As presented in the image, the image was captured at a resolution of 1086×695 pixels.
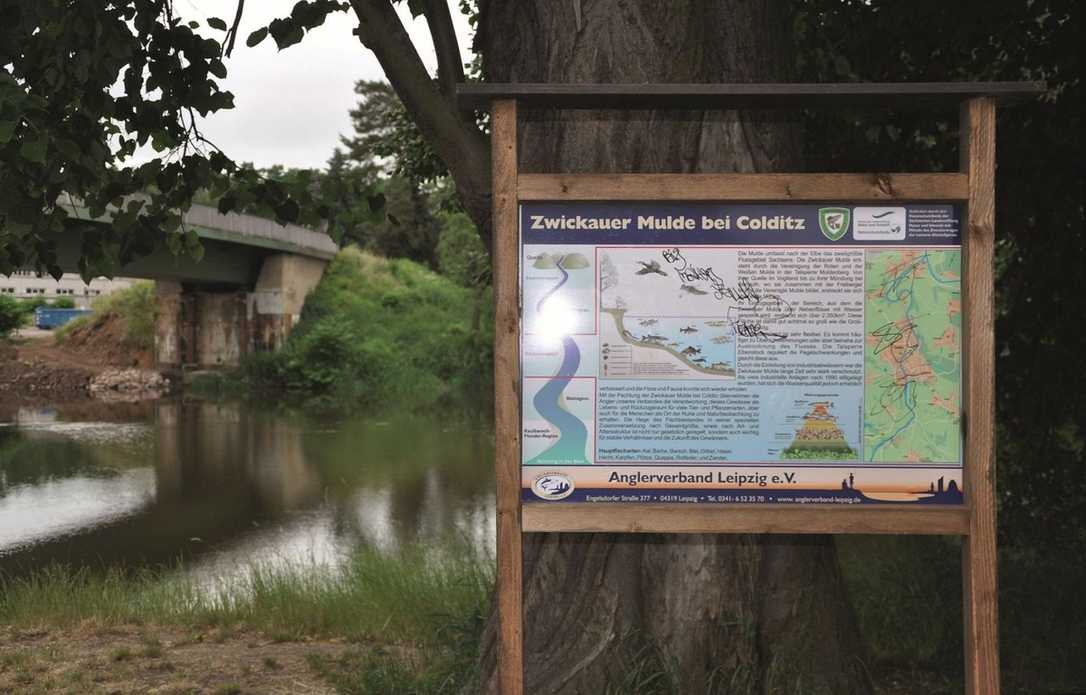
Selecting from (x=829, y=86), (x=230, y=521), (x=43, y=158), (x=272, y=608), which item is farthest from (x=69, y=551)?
(x=829, y=86)

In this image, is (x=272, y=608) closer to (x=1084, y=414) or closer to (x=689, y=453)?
(x=689, y=453)

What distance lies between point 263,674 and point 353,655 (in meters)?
0.55

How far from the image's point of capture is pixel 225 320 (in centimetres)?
4169

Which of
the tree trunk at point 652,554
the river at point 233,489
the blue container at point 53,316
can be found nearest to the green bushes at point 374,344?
the river at point 233,489

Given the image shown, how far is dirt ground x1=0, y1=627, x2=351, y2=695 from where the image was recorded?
578cm

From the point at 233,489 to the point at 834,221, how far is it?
→ 17.5 m

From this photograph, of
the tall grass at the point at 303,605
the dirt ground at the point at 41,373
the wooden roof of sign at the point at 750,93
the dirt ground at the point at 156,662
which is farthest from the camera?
the dirt ground at the point at 41,373

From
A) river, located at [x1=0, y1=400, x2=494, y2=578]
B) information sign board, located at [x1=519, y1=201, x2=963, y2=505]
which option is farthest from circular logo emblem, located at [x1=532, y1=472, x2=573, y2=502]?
river, located at [x1=0, y1=400, x2=494, y2=578]

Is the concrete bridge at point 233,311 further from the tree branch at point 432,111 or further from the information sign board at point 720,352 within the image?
the information sign board at point 720,352

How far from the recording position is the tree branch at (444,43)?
5.19 m

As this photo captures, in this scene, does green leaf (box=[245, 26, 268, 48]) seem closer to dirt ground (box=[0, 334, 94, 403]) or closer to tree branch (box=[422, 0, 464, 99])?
tree branch (box=[422, 0, 464, 99])

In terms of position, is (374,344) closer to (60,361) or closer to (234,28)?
(60,361)

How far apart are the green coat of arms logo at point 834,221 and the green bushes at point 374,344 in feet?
102

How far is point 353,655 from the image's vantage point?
643cm
